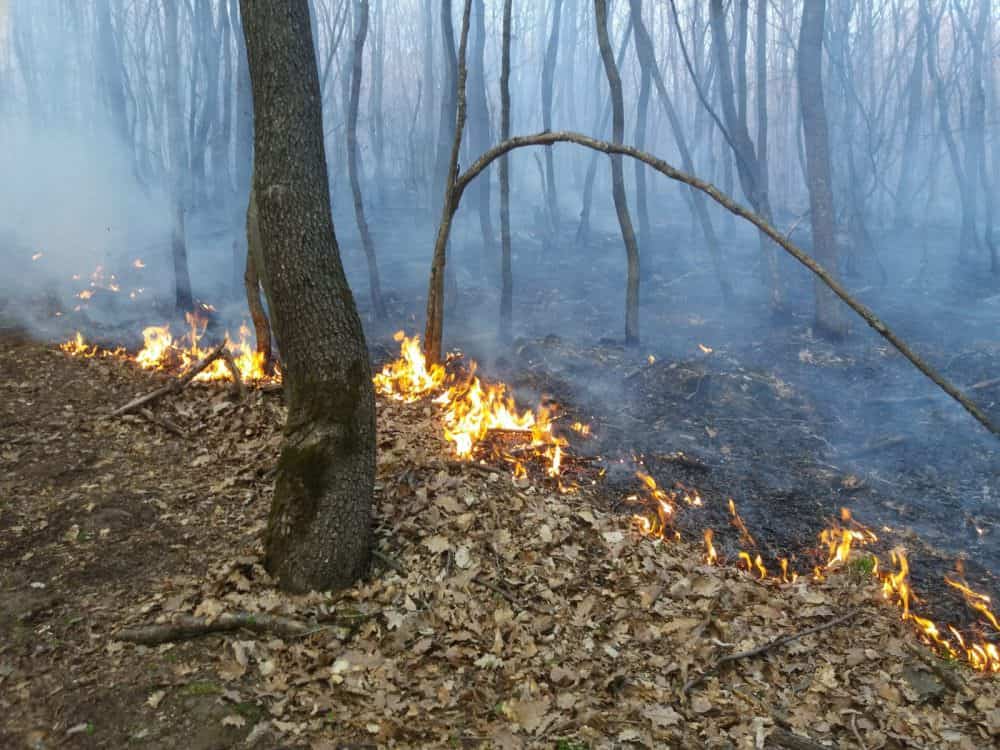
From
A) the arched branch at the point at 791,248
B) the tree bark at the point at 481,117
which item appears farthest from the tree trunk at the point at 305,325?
the tree bark at the point at 481,117

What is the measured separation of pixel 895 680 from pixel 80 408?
25.5ft

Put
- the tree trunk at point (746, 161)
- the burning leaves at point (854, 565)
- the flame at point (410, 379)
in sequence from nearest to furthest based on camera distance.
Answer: the burning leaves at point (854, 565)
the flame at point (410, 379)
the tree trunk at point (746, 161)

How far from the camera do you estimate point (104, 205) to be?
22.5 m

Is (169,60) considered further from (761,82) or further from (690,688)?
(690,688)

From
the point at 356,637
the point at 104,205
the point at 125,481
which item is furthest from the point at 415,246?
the point at 356,637

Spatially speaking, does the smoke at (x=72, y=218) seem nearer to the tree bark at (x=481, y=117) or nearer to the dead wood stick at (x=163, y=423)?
the dead wood stick at (x=163, y=423)

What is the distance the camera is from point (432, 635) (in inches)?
167

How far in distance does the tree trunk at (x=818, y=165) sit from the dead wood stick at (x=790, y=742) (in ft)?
34.4

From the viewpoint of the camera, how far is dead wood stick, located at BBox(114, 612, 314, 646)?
13.0 feet

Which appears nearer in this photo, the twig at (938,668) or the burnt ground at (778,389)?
the twig at (938,668)

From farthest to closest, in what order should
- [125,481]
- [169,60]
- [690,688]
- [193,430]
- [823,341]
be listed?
[169,60], [823,341], [193,430], [125,481], [690,688]

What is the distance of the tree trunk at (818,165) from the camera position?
41.5 feet

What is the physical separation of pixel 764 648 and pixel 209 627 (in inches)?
140

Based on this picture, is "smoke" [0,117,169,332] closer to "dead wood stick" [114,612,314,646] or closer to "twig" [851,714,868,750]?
"dead wood stick" [114,612,314,646]
